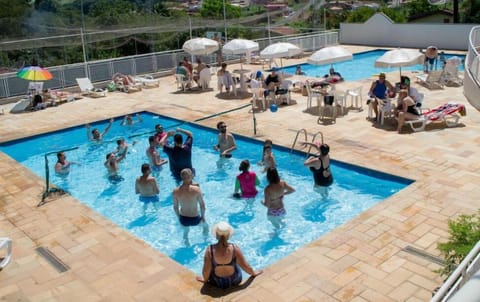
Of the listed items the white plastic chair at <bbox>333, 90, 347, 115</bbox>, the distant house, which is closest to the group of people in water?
the white plastic chair at <bbox>333, 90, 347, 115</bbox>

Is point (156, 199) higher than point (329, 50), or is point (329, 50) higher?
point (329, 50)

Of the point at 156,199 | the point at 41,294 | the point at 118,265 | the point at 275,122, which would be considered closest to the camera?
the point at 41,294

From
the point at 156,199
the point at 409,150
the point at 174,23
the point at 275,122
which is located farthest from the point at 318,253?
the point at 174,23

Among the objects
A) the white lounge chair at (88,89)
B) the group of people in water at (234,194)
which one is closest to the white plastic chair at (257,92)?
the group of people in water at (234,194)

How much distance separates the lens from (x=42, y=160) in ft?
39.7

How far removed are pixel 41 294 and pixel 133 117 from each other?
9.77 meters

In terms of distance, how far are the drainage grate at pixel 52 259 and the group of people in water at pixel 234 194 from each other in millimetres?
1766

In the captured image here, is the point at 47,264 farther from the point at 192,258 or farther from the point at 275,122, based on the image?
the point at 275,122

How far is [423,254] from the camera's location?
19.9 ft

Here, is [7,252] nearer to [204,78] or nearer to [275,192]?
[275,192]

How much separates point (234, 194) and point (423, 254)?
139 inches

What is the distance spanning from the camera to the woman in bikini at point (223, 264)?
5.47m

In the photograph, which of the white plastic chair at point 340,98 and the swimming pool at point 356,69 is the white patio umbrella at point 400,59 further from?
the swimming pool at point 356,69

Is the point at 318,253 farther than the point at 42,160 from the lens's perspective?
No
